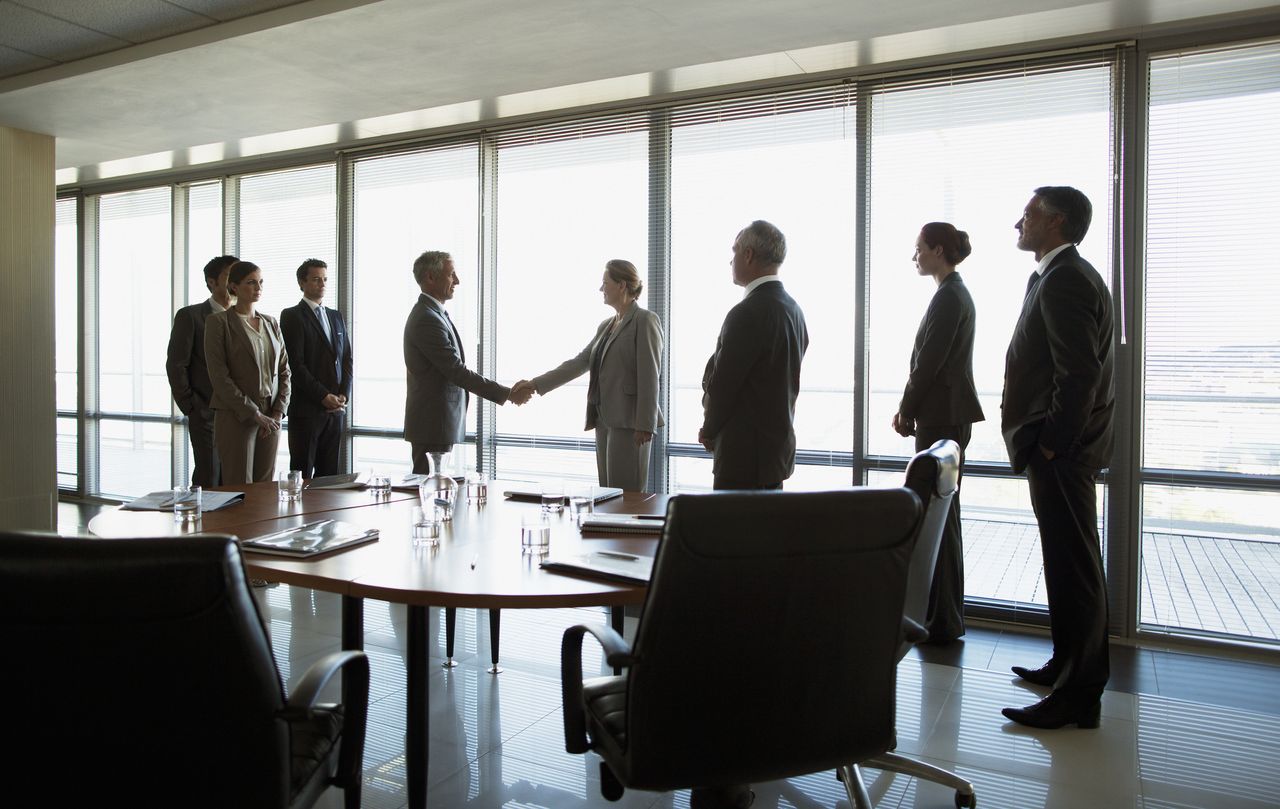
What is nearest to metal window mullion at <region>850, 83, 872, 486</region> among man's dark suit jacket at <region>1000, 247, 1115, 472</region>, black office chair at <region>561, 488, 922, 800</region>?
man's dark suit jacket at <region>1000, 247, 1115, 472</region>

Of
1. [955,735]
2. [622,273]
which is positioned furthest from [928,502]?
[622,273]

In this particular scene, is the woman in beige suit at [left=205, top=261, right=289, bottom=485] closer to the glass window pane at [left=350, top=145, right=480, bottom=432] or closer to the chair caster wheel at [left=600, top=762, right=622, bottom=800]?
the glass window pane at [left=350, top=145, right=480, bottom=432]

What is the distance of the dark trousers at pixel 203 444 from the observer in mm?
5598

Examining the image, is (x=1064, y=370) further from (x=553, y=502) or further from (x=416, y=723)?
(x=416, y=723)

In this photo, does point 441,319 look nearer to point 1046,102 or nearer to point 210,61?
point 210,61

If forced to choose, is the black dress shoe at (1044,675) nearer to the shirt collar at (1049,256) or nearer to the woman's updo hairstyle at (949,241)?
the shirt collar at (1049,256)

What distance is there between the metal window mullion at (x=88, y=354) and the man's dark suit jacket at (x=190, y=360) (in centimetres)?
328

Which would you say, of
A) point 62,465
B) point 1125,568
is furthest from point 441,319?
point 62,465

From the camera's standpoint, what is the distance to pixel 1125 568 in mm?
4168

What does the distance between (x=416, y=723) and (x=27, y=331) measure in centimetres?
569

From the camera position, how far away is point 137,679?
4.26 ft

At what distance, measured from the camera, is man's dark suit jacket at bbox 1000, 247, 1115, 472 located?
9.81 ft

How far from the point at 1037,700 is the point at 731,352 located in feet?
5.68

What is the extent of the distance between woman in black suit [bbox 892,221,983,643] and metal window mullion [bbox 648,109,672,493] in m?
1.58
